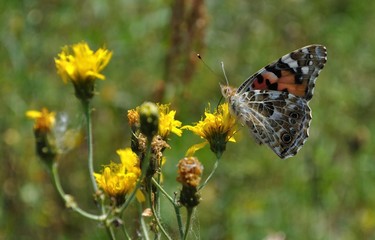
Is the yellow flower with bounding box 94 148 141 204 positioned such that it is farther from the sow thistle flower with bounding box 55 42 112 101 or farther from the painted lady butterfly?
the painted lady butterfly

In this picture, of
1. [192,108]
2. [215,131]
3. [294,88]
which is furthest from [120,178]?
[192,108]

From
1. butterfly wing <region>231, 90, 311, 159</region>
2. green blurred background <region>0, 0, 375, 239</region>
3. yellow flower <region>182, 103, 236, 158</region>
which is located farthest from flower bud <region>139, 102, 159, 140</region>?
green blurred background <region>0, 0, 375, 239</region>

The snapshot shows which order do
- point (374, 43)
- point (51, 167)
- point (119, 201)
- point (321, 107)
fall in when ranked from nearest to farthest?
point (51, 167)
point (119, 201)
point (321, 107)
point (374, 43)

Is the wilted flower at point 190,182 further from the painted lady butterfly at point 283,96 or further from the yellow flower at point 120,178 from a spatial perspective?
the painted lady butterfly at point 283,96

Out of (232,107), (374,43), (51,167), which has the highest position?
(374,43)

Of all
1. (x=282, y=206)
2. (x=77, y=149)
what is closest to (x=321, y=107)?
(x=282, y=206)

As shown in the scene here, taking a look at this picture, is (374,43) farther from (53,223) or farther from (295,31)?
(53,223)

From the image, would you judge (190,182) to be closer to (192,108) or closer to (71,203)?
(71,203)

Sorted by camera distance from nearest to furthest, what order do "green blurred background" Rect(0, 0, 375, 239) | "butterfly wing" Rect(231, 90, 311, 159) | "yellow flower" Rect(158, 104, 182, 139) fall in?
"yellow flower" Rect(158, 104, 182, 139)
"butterfly wing" Rect(231, 90, 311, 159)
"green blurred background" Rect(0, 0, 375, 239)
